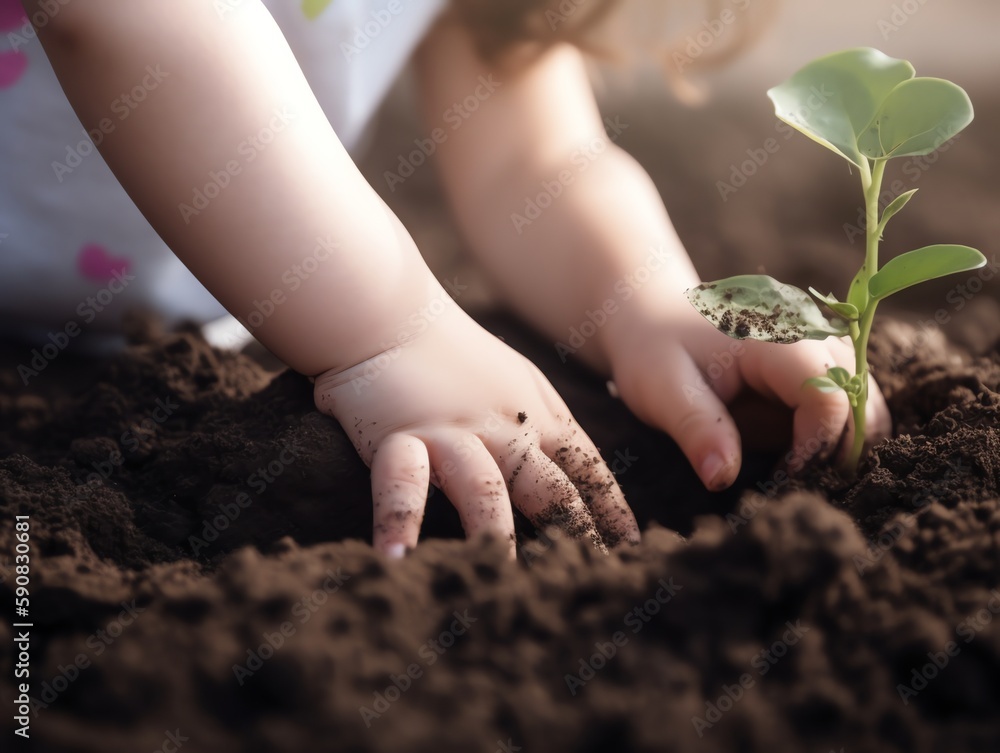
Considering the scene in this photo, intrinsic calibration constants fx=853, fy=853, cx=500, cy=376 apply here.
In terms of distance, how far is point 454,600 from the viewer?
444 mm

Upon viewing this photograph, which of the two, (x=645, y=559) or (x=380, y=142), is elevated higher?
(x=645, y=559)

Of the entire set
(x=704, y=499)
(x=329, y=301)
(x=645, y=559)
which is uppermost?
(x=329, y=301)

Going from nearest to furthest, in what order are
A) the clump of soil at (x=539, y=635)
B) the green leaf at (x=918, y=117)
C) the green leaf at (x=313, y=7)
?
the clump of soil at (x=539, y=635)
the green leaf at (x=918, y=117)
the green leaf at (x=313, y=7)

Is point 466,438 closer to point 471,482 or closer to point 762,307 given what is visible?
point 471,482

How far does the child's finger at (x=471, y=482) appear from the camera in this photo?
0.60 metres

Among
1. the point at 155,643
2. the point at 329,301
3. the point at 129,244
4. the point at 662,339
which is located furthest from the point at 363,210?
the point at 129,244

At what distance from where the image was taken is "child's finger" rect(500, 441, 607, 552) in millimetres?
622

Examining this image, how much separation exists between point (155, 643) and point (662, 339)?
527 millimetres

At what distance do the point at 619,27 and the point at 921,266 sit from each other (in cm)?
78

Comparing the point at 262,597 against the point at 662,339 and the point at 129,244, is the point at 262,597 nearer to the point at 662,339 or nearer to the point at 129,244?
the point at 662,339

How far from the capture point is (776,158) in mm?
1552

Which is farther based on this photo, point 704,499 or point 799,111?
point 704,499

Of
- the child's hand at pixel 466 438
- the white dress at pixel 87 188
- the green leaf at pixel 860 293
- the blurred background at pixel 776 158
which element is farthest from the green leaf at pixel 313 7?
the green leaf at pixel 860 293

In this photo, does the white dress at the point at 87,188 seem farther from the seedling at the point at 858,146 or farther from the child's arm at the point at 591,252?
the seedling at the point at 858,146
